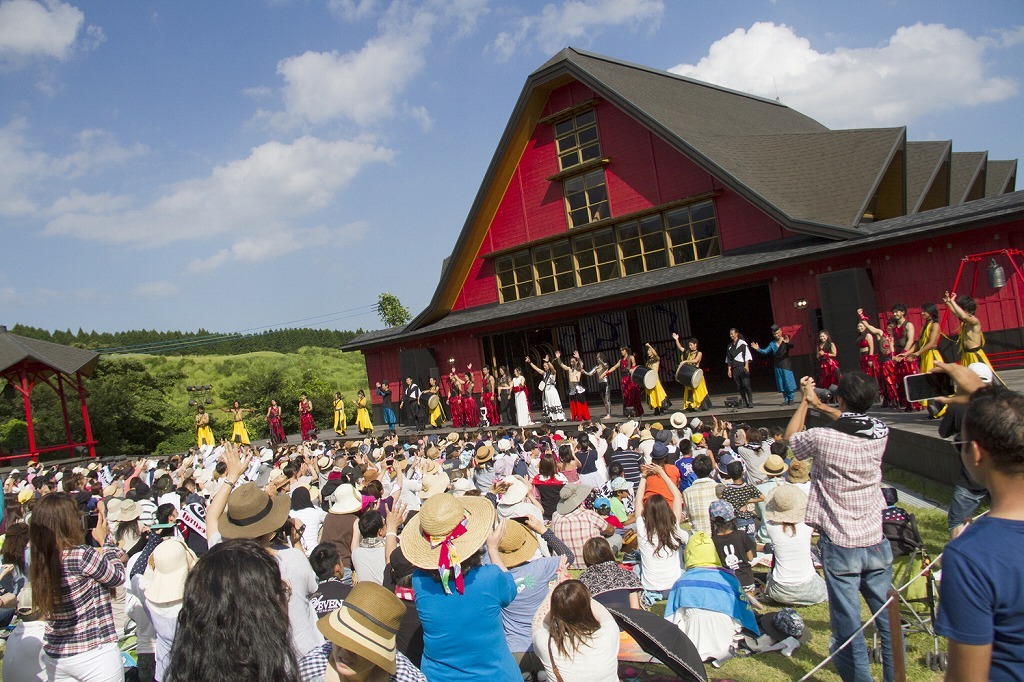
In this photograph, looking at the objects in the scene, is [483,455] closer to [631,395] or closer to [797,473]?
[797,473]

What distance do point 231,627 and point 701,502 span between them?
5.93m

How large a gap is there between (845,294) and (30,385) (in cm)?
2705

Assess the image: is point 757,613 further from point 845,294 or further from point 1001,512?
point 845,294

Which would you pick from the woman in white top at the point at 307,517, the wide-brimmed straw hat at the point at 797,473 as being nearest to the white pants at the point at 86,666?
the woman in white top at the point at 307,517

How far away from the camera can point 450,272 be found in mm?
24953

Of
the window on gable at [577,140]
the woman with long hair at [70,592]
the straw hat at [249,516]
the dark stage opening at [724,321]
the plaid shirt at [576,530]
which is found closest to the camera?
the woman with long hair at [70,592]

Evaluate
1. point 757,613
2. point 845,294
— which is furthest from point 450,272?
point 757,613

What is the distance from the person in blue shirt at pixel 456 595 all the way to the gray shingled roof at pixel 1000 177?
3199 cm

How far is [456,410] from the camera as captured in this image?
73.5 ft

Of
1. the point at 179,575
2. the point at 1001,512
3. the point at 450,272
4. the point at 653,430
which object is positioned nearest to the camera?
the point at 1001,512

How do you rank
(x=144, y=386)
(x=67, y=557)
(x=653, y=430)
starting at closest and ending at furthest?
(x=67, y=557)
(x=653, y=430)
(x=144, y=386)


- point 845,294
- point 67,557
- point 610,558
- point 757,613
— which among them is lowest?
point 757,613

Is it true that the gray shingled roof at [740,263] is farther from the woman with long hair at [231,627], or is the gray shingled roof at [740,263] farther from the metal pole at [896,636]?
the woman with long hair at [231,627]

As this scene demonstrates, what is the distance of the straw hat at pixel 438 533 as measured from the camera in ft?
11.7
